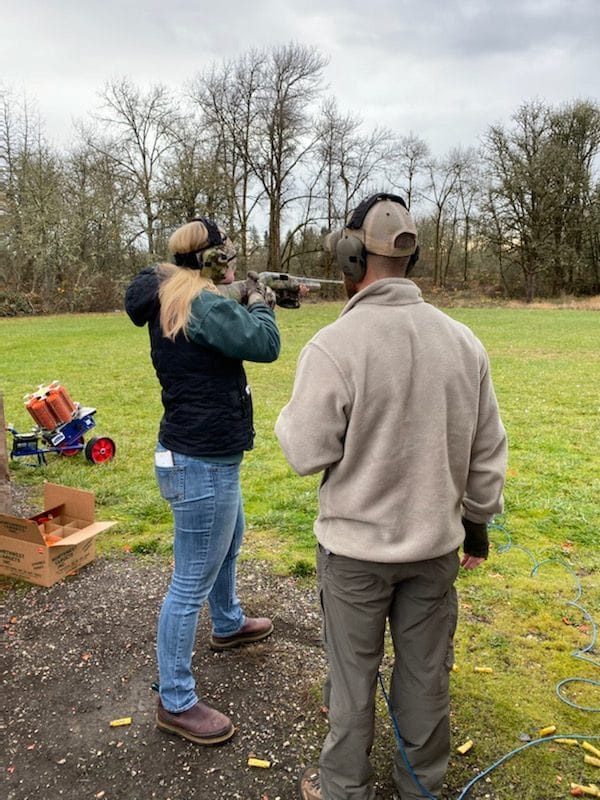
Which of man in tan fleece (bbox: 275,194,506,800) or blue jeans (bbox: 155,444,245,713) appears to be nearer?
man in tan fleece (bbox: 275,194,506,800)

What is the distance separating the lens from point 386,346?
187cm

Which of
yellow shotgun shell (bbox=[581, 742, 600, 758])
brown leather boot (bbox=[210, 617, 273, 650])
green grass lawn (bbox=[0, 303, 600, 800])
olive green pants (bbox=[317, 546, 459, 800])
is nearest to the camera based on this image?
olive green pants (bbox=[317, 546, 459, 800])

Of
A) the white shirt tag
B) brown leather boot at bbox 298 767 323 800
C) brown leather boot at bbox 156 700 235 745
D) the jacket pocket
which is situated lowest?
brown leather boot at bbox 298 767 323 800

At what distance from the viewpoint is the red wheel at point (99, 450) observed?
7207mm

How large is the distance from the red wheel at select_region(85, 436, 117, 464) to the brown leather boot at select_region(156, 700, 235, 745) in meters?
4.88

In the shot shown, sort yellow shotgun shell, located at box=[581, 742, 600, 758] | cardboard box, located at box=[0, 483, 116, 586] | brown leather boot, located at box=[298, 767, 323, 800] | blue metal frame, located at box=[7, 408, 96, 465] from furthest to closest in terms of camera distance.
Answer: blue metal frame, located at box=[7, 408, 96, 465] → cardboard box, located at box=[0, 483, 116, 586] → yellow shotgun shell, located at box=[581, 742, 600, 758] → brown leather boot, located at box=[298, 767, 323, 800]

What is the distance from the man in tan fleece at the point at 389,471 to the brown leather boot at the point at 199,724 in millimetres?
633

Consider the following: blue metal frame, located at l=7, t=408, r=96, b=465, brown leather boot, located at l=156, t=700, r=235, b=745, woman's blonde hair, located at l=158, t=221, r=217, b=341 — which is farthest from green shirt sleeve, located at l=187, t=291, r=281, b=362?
blue metal frame, located at l=7, t=408, r=96, b=465

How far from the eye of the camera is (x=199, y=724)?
8.82 ft

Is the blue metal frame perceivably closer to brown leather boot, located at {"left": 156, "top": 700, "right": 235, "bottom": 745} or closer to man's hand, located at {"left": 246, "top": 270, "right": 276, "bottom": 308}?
brown leather boot, located at {"left": 156, "top": 700, "right": 235, "bottom": 745}

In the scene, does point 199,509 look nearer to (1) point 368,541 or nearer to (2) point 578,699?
(1) point 368,541

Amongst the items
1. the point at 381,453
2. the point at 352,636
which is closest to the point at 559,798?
the point at 352,636

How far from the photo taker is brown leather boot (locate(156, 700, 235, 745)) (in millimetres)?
2672

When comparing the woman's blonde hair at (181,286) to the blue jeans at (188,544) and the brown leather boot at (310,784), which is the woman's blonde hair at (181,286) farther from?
the brown leather boot at (310,784)
